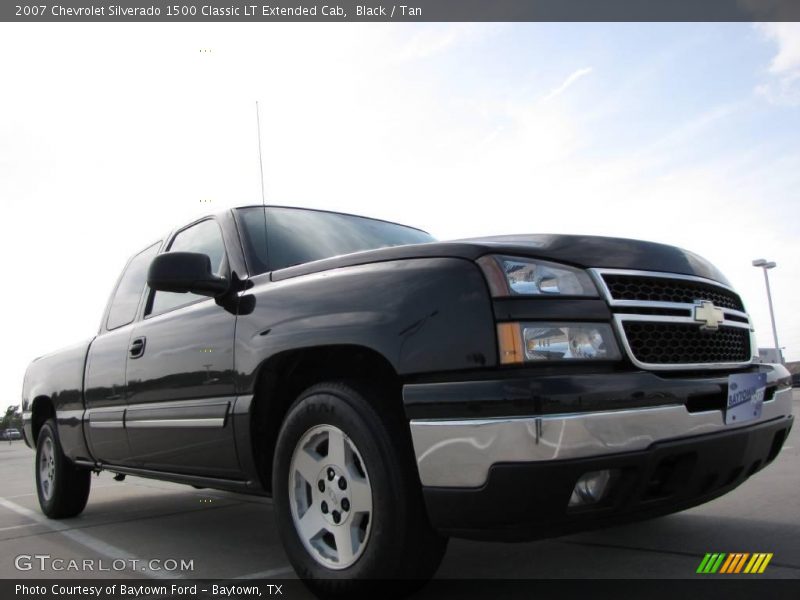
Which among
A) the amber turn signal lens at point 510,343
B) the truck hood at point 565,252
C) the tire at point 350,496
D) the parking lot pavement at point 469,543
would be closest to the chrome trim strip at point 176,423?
the tire at point 350,496

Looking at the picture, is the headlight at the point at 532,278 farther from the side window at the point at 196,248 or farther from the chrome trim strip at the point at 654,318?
the side window at the point at 196,248

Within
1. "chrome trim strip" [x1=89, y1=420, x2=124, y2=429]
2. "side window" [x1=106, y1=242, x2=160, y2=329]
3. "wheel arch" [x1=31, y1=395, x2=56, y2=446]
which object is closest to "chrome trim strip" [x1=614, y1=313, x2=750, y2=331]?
"chrome trim strip" [x1=89, y1=420, x2=124, y2=429]

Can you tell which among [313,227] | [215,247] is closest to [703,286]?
[313,227]

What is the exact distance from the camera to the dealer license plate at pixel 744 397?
254 centimetres

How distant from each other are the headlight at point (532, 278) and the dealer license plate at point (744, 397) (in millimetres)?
661

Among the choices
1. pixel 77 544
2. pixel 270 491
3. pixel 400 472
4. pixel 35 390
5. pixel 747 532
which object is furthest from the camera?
pixel 35 390

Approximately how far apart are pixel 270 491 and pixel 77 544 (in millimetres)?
1984

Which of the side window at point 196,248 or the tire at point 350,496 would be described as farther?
the side window at point 196,248

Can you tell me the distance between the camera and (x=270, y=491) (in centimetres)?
318

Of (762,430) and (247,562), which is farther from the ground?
(762,430)

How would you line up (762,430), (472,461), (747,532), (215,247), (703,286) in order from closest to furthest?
(472,461) → (762,430) → (703,286) → (747,532) → (215,247)

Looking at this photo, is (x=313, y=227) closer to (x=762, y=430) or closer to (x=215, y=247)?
(x=215, y=247)

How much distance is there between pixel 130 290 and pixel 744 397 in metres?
4.02

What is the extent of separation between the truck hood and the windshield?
2.38 feet
